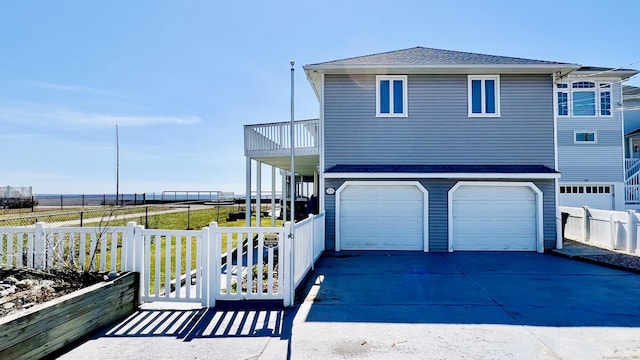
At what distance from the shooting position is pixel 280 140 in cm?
1112

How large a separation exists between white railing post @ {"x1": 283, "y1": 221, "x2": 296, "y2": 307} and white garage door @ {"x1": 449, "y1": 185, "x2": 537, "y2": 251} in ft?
21.3

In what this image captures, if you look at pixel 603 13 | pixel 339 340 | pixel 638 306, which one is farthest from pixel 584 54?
pixel 339 340

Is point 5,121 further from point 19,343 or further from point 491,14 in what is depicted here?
→ point 491,14

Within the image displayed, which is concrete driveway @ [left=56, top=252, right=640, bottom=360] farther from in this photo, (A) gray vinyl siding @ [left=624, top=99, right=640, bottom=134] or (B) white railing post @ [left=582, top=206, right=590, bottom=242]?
(A) gray vinyl siding @ [left=624, top=99, right=640, bottom=134]

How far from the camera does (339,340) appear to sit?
148 inches

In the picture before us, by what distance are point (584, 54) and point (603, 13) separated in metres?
5.08

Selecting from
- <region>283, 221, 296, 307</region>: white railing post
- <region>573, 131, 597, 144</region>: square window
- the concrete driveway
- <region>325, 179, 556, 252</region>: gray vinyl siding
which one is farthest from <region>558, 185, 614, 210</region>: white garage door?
<region>283, 221, 296, 307</region>: white railing post

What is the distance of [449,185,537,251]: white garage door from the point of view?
9930 millimetres

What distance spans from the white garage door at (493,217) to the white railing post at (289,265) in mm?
6507

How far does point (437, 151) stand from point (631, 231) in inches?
209

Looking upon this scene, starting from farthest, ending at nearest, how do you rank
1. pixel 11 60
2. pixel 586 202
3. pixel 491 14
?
1. pixel 586 202
2. pixel 11 60
3. pixel 491 14

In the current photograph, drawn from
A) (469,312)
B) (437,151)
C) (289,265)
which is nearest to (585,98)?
(437,151)

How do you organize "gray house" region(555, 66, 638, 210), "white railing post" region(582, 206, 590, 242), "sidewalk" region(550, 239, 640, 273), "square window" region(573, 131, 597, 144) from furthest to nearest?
"square window" region(573, 131, 597, 144), "gray house" region(555, 66, 638, 210), "white railing post" region(582, 206, 590, 242), "sidewalk" region(550, 239, 640, 273)

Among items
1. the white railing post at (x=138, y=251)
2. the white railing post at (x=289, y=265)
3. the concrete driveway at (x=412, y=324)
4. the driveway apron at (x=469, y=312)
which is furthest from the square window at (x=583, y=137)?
the white railing post at (x=138, y=251)
